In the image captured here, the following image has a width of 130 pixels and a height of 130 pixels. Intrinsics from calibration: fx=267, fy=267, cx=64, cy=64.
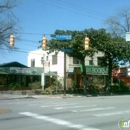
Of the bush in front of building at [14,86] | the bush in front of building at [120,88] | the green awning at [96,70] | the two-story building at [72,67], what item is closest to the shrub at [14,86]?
the bush in front of building at [14,86]

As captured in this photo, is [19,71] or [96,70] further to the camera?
[96,70]

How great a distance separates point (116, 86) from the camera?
43.2 metres

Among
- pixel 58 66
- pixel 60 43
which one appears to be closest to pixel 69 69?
pixel 58 66

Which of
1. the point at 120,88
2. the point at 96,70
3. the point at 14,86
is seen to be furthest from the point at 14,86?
the point at 120,88

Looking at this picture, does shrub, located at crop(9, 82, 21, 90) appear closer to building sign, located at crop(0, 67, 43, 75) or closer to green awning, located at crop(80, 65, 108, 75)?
building sign, located at crop(0, 67, 43, 75)

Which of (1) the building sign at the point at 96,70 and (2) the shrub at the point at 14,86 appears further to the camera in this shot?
(1) the building sign at the point at 96,70

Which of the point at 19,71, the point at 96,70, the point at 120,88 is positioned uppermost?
the point at 96,70

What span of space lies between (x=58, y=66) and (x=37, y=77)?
458cm

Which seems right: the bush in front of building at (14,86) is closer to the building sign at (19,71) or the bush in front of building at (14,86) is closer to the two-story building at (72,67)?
the building sign at (19,71)

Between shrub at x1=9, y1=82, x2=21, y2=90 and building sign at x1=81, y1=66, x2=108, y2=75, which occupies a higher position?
building sign at x1=81, y1=66, x2=108, y2=75

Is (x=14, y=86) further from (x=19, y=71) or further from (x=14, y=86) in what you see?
(x=19, y=71)

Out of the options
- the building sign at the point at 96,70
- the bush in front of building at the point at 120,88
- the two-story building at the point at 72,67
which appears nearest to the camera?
the bush in front of building at the point at 120,88

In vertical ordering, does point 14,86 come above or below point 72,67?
below

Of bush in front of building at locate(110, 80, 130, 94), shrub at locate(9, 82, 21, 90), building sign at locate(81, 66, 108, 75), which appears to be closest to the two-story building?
building sign at locate(81, 66, 108, 75)
